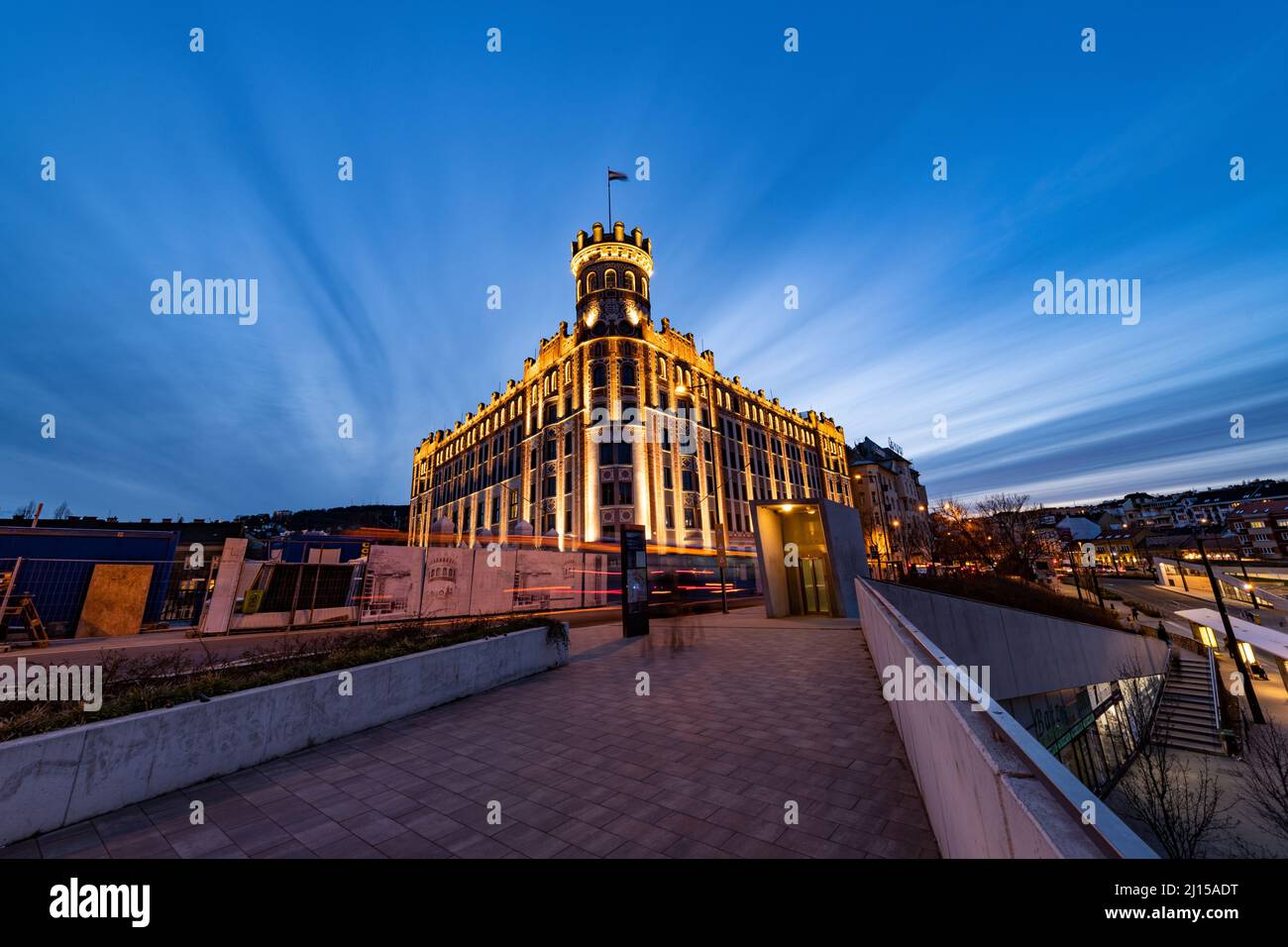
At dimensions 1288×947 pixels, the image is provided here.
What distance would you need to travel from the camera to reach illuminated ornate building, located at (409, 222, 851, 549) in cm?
4028

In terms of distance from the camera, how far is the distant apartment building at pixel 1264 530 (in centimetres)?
7675

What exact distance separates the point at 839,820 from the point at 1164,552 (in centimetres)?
11699

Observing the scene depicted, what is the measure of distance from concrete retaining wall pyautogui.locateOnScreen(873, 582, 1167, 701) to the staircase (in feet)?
20.5

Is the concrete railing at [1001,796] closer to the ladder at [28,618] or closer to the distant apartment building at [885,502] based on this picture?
the ladder at [28,618]

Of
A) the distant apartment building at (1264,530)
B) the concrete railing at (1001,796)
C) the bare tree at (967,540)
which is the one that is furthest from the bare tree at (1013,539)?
the distant apartment building at (1264,530)

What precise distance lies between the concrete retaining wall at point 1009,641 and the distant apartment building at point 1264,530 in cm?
9680

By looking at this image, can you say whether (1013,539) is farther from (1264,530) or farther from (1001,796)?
(1264,530)

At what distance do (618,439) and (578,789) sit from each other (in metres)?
36.6

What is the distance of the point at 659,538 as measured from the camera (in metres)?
39.6

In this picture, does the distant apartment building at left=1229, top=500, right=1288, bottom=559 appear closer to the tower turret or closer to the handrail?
the handrail

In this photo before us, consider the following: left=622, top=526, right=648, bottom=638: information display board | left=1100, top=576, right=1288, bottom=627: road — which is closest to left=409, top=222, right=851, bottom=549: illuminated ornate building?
left=622, top=526, right=648, bottom=638: information display board

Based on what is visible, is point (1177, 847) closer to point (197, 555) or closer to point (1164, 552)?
point (197, 555)

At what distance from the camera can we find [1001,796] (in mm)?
1955
